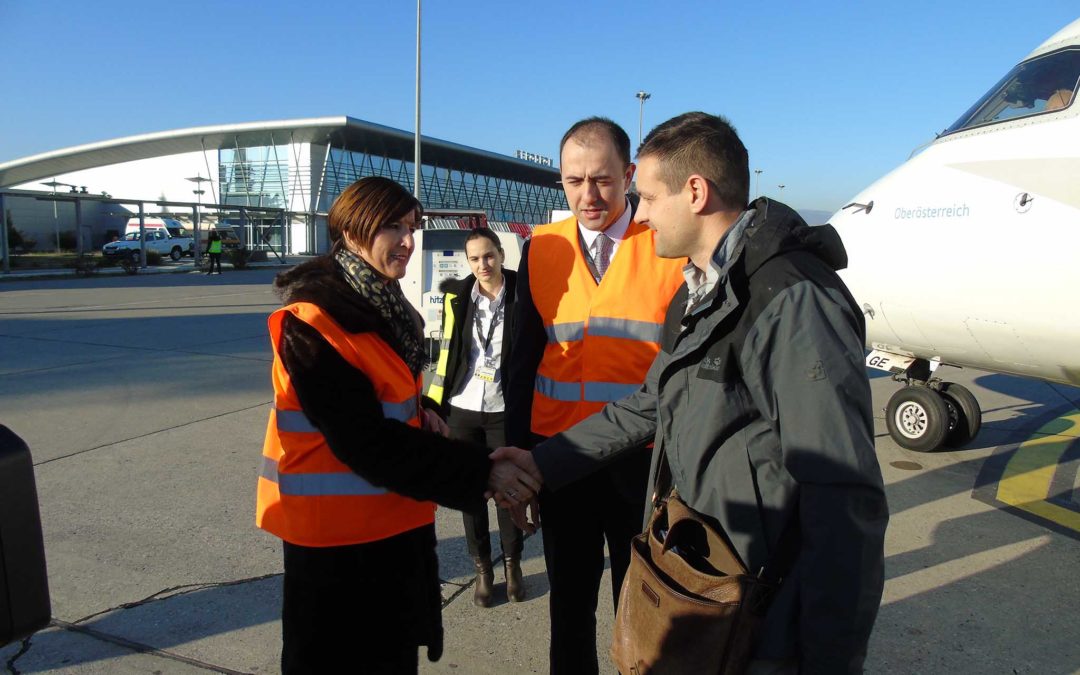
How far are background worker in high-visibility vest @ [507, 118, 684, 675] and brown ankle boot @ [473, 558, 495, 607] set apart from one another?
3.53ft

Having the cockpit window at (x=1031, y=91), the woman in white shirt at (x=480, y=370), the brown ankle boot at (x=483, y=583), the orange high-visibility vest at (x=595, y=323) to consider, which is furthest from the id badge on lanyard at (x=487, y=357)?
the cockpit window at (x=1031, y=91)

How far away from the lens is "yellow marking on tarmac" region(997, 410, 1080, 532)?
483 centimetres

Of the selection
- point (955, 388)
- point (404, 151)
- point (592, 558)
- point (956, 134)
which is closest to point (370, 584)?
point (592, 558)

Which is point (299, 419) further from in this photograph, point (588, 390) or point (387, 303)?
point (588, 390)

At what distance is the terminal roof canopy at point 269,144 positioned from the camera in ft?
139

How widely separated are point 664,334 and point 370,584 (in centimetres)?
114

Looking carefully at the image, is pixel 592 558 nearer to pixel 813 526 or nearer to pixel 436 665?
pixel 436 665

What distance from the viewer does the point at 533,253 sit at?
271cm

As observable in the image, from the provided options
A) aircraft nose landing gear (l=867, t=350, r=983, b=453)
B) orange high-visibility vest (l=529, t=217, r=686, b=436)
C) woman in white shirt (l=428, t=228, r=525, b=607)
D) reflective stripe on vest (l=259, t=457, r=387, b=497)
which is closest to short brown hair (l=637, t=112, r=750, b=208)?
orange high-visibility vest (l=529, t=217, r=686, b=436)

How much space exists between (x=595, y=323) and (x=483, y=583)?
1754mm

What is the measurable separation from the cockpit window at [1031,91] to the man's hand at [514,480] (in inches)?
168

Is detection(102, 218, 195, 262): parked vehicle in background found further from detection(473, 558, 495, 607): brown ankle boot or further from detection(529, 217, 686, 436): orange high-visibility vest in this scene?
detection(529, 217, 686, 436): orange high-visibility vest

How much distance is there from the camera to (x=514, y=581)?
3.61 meters

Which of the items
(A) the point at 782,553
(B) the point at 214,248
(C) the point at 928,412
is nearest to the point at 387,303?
(A) the point at 782,553
